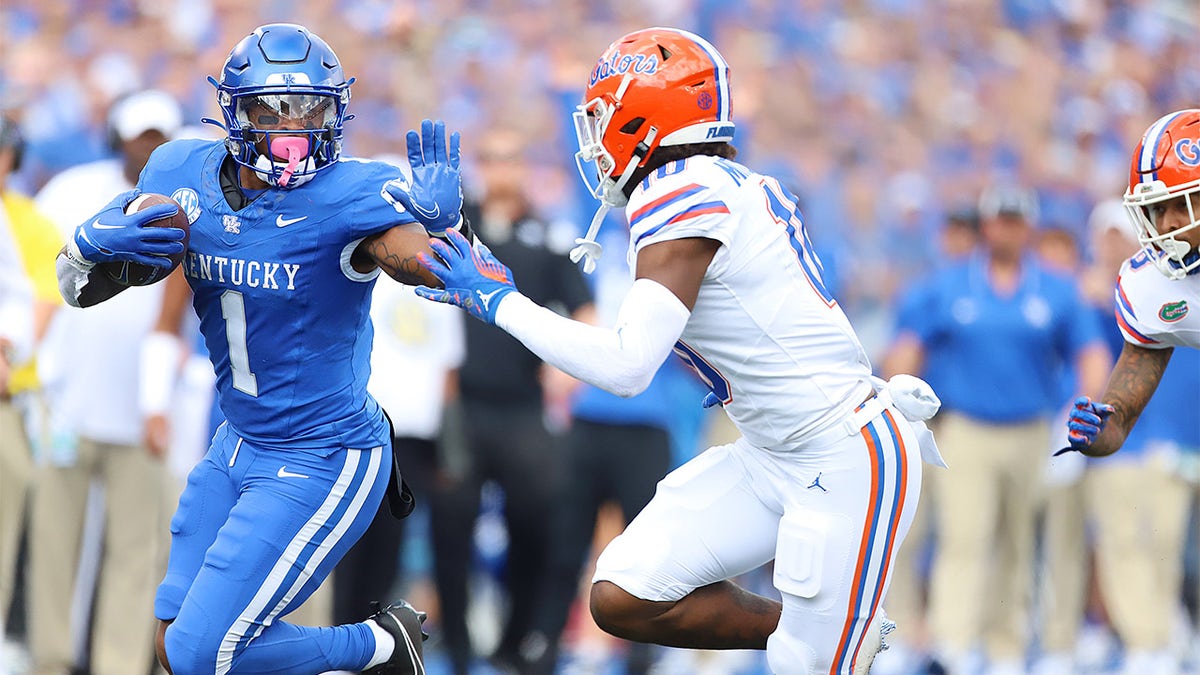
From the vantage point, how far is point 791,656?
4.40 metres

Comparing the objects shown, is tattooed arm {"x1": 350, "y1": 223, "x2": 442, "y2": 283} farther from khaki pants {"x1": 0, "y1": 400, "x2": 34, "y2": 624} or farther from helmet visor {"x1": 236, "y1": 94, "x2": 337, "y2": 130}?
khaki pants {"x1": 0, "y1": 400, "x2": 34, "y2": 624}

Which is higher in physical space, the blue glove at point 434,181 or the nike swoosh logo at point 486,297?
the blue glove at point 434,181

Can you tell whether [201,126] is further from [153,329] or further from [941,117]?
[941,117]

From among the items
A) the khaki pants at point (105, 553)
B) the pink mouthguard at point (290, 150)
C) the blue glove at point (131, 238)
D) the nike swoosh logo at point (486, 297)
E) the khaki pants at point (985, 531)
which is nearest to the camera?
the nike swoosh logo at point (486, 297)

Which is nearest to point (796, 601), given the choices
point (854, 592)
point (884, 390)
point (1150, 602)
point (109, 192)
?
point (854, 592)

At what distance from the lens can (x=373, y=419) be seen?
15.5ft

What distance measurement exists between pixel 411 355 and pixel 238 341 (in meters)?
2.48

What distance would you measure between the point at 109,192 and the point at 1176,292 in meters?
4.07

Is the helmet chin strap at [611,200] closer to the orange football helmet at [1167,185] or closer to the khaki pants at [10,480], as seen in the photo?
the orange football helmet at [1167,185]

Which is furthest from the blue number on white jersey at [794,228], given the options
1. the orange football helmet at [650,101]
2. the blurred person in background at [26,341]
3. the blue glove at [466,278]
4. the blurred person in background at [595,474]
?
the blurred person in background at [26,341]

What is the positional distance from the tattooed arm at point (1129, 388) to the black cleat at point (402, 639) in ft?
6.63

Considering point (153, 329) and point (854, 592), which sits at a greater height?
point (854, 592)

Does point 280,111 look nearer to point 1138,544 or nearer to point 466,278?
point 466,278

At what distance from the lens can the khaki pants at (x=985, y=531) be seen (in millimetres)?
7680
